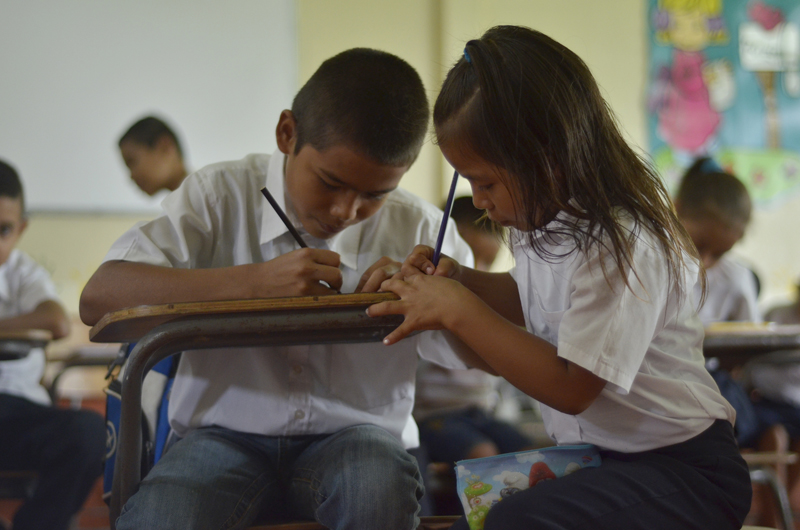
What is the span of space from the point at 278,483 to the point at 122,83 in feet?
9.37

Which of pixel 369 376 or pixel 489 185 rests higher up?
pixel 489 185

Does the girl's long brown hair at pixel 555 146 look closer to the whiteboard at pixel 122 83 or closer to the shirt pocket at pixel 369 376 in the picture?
the shirt pocket at pixel 369 376

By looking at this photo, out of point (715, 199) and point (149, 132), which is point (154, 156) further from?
point (715, 199)

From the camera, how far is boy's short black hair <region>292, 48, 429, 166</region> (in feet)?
3.76

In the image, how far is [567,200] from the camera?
949mm

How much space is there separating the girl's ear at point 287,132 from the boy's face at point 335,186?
1.7 inches

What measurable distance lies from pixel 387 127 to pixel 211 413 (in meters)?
0.56

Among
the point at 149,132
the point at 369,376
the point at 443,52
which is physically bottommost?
the point at 369,376

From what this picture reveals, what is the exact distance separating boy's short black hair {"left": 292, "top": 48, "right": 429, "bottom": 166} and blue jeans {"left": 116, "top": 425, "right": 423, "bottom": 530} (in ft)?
1.56

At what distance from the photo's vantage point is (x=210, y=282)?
99 cm

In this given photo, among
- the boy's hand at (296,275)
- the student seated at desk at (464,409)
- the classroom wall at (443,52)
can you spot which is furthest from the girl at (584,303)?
the classroom wall at (443,52)

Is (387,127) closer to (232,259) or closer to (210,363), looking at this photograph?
(232,259)

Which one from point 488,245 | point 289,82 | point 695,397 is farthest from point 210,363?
point 289,82

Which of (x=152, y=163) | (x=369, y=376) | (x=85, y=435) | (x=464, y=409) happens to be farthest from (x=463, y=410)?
(x=152, y=163)
